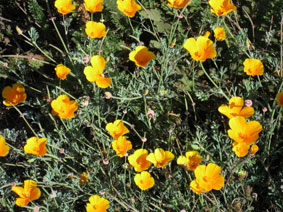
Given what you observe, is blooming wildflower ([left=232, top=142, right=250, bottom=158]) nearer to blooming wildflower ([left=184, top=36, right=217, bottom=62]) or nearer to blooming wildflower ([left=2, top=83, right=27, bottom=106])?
blooming wildflower ([left=184, top=36, right=217, bottom=62])

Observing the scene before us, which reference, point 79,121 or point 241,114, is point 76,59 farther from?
point 241,114

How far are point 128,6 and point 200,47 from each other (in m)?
0.55

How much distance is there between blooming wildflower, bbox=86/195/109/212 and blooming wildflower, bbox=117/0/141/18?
3.81 ft

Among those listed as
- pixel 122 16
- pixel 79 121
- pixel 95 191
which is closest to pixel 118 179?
pixel 95 191

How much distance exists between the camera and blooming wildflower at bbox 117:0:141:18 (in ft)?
7.94

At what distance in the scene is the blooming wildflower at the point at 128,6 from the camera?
2420 millimetres

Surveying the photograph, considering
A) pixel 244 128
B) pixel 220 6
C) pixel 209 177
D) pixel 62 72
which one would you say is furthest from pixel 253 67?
pixel 62 72

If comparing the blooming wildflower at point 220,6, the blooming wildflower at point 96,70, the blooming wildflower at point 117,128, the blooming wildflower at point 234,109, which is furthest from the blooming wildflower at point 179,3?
the blooming wildflower at point 117,128

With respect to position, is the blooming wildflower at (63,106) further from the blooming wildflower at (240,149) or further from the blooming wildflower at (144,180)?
the blooming wildflower at (240,149)

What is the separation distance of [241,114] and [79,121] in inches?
38.5

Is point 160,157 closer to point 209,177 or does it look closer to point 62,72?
point 209,177

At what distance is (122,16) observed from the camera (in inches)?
114

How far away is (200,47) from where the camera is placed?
2297mm

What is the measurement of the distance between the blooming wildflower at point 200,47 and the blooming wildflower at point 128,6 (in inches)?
16.7
